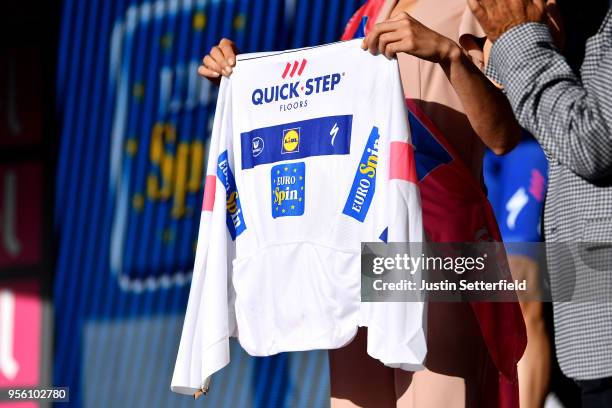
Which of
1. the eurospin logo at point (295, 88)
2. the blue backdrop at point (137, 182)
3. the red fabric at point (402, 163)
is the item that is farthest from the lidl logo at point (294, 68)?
the blue backdrop at point (137, 182)

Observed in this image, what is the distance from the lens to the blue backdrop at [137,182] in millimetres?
4430

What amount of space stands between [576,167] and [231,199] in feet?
3.42

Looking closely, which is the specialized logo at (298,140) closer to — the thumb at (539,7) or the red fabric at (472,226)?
the red fabric at (472,226)

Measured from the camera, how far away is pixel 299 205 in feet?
7.34

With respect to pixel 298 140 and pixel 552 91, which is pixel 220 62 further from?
pixel 552 91

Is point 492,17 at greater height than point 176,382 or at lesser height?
greater

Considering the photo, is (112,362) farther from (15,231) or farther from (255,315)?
(255,315)

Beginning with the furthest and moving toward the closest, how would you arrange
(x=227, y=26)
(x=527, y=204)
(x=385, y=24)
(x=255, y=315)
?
(x=227, y=26), (x=527, y=204), (x=255, y=315), (x=385, y=24)

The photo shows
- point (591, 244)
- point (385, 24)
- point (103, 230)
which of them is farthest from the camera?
point (103, 230)

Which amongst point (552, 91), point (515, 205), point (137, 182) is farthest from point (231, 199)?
point (137, 182)

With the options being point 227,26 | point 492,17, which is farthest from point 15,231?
point 492,17

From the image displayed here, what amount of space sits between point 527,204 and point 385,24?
1.33 m

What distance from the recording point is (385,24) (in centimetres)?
208

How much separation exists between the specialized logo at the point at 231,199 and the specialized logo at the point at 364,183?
291 mm
